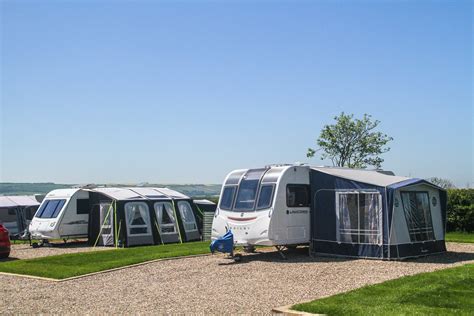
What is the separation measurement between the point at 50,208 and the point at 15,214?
5111 mm

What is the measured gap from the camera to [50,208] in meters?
21.0

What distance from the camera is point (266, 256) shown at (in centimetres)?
1475

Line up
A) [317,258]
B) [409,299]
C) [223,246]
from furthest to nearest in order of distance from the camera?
1. [317,258]
2. [223,246]
3. [409,299]

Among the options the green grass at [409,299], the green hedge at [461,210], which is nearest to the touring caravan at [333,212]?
the green grass at [409,299]

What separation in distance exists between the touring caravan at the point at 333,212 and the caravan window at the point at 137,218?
5.27 meters

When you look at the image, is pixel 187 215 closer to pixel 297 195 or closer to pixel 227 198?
pixel 227 198

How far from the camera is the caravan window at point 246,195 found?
573 inches

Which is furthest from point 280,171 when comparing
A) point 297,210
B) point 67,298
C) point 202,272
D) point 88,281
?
point 67,298

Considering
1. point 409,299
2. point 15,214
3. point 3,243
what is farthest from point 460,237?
point 15,214

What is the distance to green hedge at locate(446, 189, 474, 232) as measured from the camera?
21.5m

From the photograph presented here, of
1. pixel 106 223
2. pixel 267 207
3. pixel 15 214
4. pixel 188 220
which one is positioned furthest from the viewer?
pixel 15 214

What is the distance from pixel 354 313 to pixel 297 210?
709cm

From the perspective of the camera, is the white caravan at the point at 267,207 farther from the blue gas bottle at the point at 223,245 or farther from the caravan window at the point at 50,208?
the caravan window at the point at 50,208

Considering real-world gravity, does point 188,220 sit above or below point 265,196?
below
